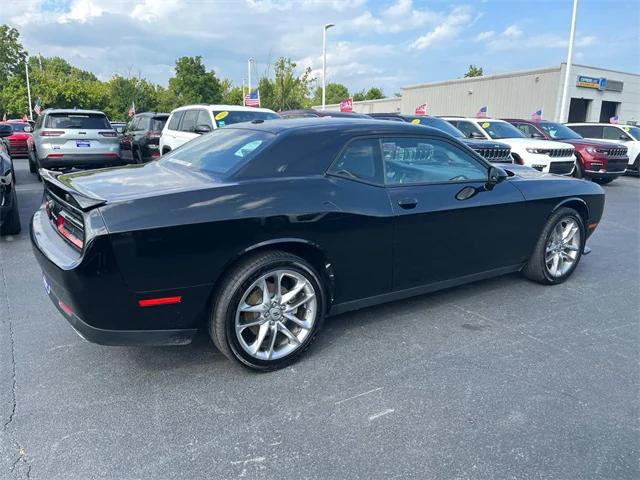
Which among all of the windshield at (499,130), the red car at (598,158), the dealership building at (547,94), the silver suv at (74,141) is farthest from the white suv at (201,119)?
the dealership building at (547,94)

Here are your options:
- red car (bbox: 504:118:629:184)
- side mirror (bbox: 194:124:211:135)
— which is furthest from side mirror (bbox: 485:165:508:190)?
red car (bbox: 504:118:629:184)

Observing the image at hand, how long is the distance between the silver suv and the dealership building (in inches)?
1042

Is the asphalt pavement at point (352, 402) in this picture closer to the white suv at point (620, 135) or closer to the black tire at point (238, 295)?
the black tire at point (238, 295)

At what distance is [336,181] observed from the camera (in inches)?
131

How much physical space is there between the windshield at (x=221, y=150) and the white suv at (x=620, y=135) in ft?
51.7

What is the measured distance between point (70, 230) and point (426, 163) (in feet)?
8.66

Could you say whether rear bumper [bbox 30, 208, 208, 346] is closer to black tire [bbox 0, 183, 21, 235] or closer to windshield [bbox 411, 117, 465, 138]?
black tire [bbox 0, 183, 21, 235]

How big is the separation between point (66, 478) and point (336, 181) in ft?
7.40

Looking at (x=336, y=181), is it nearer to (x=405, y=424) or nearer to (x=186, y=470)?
(x=405, y=424)

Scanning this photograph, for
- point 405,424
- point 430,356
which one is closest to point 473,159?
point 430,356

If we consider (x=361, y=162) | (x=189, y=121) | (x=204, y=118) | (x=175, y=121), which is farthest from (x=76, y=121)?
(x=361, y=162)

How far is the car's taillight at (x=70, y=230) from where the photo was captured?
2.79 metres

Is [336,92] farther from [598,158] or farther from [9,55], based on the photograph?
[598,158]

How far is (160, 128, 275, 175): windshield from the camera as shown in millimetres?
3338
